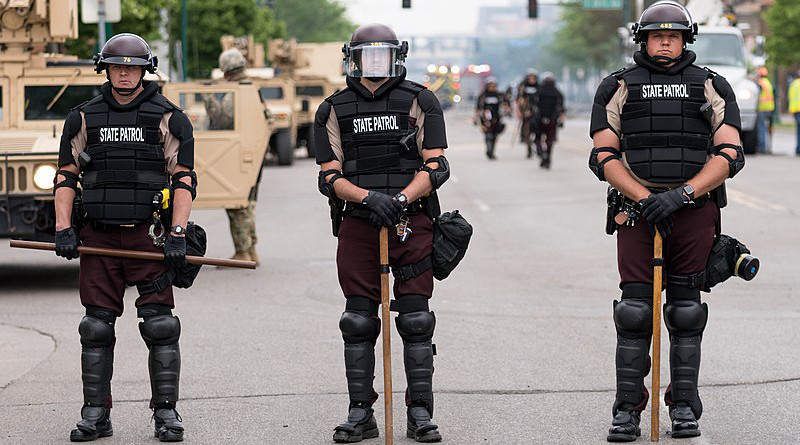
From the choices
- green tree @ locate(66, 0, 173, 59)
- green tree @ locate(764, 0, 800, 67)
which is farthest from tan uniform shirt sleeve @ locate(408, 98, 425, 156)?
green tree @ locate(764, 0, 800, 67)

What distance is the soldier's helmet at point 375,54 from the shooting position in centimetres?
675

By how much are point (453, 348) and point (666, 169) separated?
2908 mm

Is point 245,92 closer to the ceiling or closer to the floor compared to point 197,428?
closer to the ceiling

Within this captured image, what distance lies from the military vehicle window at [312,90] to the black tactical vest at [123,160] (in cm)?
2992

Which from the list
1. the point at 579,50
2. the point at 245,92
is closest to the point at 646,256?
the point at 245,92

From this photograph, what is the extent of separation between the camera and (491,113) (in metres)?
32.1

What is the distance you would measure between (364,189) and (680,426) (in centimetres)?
169

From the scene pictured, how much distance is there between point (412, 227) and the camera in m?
6.84

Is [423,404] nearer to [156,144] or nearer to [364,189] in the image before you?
[364,189]

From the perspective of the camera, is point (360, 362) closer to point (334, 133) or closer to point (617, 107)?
point (334, 133)

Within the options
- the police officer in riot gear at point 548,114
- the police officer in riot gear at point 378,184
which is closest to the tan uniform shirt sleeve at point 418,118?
the police officer in riot gear at point 378,184

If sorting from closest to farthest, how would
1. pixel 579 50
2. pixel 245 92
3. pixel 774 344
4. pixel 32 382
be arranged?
pixel 32 382, pixel 774 344, pixel 245 92, pixel 579 50

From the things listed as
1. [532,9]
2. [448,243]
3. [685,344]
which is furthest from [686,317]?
[532,9]

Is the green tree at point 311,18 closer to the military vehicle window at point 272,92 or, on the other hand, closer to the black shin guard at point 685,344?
the military vehicle window at point 272,92
